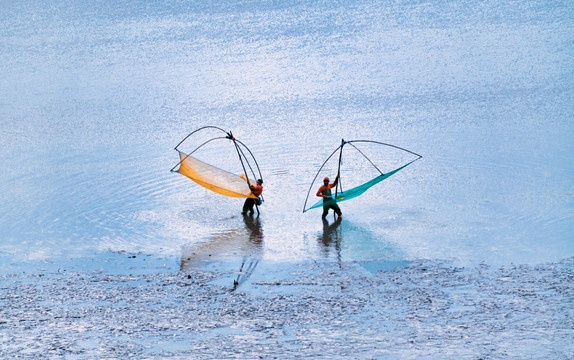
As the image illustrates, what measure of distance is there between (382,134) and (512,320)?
943cm

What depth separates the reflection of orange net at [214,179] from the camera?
48.2 ft

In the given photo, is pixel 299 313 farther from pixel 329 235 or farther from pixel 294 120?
pixel 294 120

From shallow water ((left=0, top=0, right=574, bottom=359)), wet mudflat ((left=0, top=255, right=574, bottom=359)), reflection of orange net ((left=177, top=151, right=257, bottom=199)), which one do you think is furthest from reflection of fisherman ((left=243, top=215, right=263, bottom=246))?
wet mudflat ((left=0, top=255, right=574, bottom=359))

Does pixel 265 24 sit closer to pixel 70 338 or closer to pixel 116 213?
pixel 116 213

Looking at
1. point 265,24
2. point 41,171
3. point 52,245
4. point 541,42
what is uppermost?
point 265,24

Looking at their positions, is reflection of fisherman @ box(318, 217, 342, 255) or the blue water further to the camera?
the blue water

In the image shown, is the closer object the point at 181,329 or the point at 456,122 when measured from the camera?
the point at 181,329

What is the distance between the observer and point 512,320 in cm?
1007

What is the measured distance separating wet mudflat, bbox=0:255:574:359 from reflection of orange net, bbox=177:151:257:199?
2317 mm

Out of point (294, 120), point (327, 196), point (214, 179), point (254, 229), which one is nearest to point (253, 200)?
point (254, 229)

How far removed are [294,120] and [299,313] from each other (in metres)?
10.6

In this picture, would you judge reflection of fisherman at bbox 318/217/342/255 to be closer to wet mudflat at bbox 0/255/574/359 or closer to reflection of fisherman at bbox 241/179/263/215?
wet mudflat at bbox 0/255/574/359

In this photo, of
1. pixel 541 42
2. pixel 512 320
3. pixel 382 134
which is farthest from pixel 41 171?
pixel 541 42

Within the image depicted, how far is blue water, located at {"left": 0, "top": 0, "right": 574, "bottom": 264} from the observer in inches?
550
